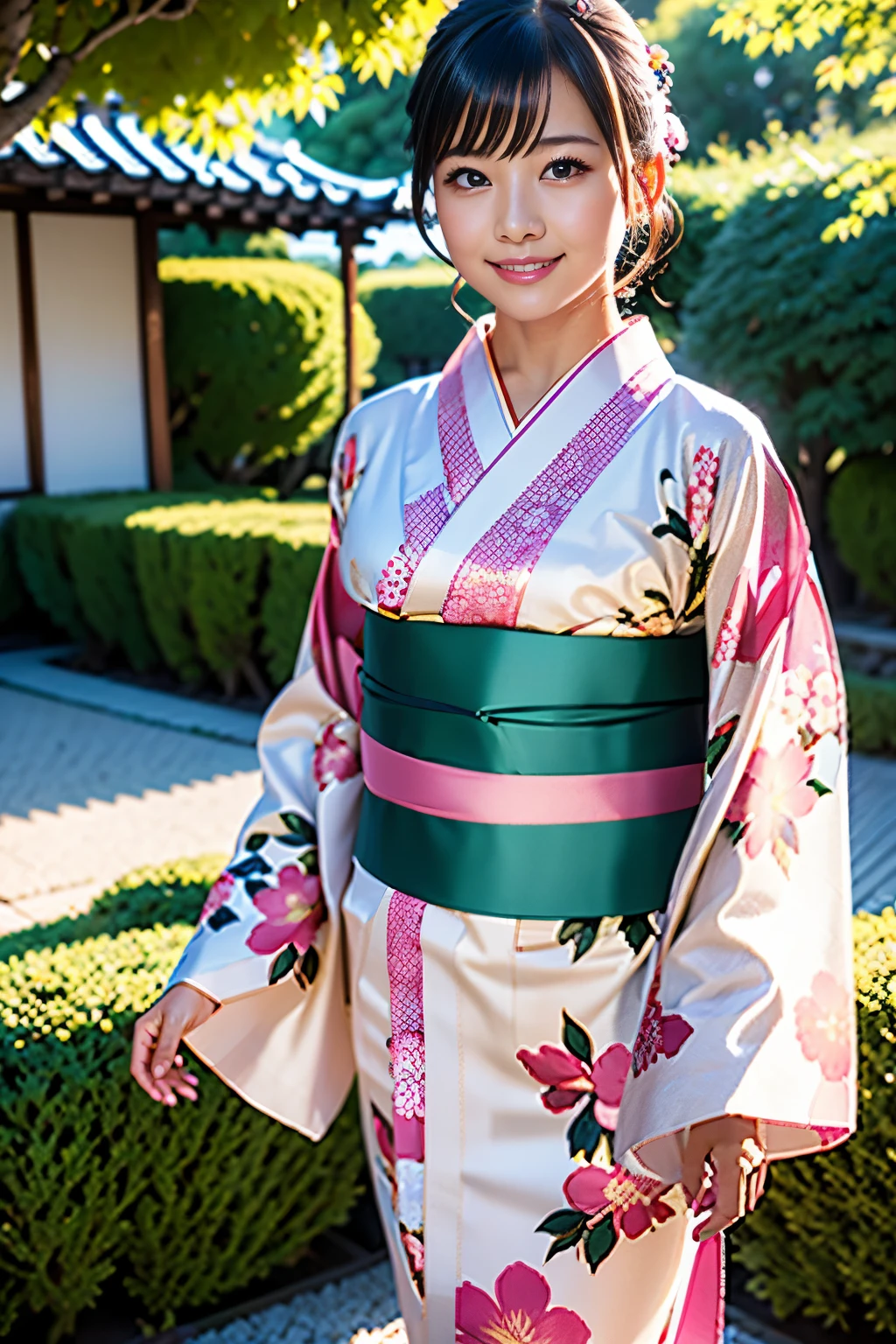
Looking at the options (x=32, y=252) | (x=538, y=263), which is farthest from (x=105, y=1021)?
(x=32, y=252)

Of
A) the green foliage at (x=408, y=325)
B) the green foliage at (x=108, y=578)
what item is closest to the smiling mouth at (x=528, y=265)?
the green foliage at (x=108, y=578)

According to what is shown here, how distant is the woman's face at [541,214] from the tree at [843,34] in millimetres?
3272

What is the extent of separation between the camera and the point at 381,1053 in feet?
5.65

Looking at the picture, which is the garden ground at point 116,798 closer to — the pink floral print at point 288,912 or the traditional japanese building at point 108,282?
the pink floral print at point 288,912

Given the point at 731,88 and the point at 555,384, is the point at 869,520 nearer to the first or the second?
the point at 555,384

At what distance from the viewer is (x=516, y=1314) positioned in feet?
5.23

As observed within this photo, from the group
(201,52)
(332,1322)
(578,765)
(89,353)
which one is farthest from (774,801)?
(89,353)

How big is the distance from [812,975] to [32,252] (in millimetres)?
9561

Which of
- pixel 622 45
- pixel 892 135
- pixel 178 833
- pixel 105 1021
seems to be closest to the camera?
pixel 622 45

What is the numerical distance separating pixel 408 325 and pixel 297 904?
17.5 meters

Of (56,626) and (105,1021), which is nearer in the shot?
(105,1021)

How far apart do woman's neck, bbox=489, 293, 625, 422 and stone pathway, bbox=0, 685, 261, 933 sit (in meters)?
3.00

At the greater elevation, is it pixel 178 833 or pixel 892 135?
pixel 892 135

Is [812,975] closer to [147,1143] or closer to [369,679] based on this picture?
[369,679]
